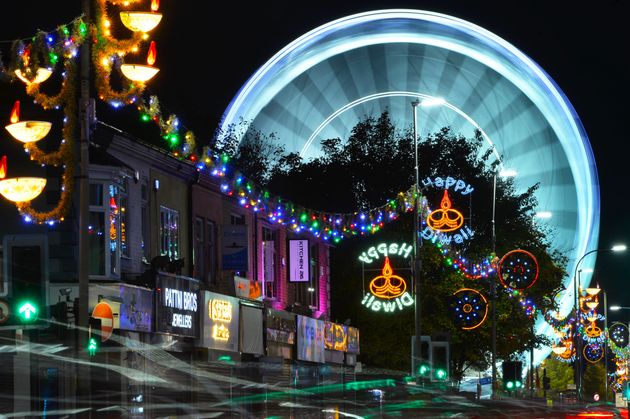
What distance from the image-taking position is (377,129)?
66.8m

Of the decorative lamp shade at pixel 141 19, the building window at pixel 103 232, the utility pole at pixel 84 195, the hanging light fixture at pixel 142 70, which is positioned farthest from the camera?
the building window at pixel 103 232

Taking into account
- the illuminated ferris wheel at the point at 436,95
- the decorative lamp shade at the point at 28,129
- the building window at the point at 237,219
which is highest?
the illuminated ferris wheel at the point at 436,95

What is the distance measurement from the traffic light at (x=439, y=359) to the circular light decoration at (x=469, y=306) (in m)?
6.43

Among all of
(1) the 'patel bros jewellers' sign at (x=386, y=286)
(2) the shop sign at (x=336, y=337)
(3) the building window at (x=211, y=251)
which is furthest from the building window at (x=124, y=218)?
(2) the shop sign at (x=336, y=337)

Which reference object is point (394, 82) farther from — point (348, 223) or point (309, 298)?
point (348, 223)

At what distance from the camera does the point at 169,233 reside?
35.3 meters

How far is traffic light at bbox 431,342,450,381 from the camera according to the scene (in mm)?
37156

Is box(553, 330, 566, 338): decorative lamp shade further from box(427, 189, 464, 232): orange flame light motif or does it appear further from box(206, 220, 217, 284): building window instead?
box(206, 220, 217, 284): building window

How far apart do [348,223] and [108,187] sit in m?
14.6

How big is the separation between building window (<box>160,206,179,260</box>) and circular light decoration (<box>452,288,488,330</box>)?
1206 centimetres

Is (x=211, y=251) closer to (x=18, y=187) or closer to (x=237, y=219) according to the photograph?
(x=237, y=219)

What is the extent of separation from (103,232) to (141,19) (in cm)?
1248

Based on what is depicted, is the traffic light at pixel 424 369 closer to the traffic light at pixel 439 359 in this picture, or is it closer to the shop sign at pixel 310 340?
the traffic light at pixel 439 359

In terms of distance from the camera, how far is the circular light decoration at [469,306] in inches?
1725
